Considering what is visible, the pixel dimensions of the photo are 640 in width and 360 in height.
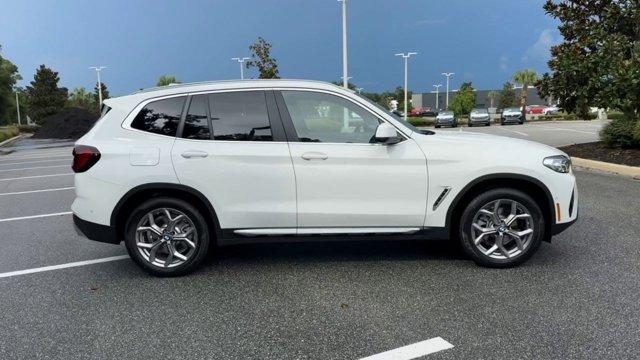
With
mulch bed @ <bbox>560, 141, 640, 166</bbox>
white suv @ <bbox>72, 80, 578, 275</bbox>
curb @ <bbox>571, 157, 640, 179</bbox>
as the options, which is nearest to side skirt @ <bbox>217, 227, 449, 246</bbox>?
white suv @ <bbox>72, 80, 578, 275</bbox>

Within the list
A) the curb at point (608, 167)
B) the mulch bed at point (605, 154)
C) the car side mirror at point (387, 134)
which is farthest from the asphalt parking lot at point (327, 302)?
the mulch bed at point (605, 154)

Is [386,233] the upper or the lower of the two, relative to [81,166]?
lower

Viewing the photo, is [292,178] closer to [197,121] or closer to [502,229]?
[197,121]

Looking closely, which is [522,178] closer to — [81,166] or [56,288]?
[81,166]

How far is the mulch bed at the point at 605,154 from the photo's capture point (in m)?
11.3

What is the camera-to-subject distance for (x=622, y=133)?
12.2m

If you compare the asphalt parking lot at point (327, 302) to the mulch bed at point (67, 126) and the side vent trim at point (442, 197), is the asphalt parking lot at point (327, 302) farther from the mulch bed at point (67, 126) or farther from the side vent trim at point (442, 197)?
the mulch bed at point (67, 126)

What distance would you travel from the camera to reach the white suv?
4.62m

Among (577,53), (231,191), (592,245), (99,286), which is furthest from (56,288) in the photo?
(577,53)

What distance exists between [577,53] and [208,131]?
11.1 m

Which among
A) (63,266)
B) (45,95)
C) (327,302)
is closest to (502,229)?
(327,302)

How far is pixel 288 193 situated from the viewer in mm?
4645

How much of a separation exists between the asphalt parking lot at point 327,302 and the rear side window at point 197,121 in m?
1.32

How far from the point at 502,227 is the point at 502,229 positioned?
18 mm
